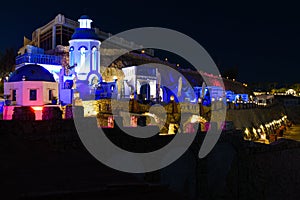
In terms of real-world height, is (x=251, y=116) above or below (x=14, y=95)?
below

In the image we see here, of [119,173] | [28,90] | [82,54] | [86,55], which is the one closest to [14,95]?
[28,90]

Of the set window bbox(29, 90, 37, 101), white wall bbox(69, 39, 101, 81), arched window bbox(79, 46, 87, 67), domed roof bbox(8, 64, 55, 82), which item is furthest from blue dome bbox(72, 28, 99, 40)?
window bbox(29, 90, 37, 101)

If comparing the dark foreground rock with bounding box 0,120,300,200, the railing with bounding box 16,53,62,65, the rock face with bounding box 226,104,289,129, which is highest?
the railing with bounding box 16,53,62,65

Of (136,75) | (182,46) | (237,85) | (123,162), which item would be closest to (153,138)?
(123,162)

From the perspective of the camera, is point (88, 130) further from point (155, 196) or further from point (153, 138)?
point (155, 196)

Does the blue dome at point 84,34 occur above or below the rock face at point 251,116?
above

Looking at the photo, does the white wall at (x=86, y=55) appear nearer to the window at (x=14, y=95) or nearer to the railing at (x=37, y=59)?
the railing at (x=37, y=59)

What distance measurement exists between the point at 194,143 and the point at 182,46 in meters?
36.8

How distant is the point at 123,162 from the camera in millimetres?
10359

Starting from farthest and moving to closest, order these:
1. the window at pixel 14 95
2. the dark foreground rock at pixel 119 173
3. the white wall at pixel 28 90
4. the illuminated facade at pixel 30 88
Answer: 1. the window at pixel 14 95
2. the illuminated facade at pixel 30 88
3. the white wall at pixel 28 90
4. the dark foreground rock at pixel 119 173

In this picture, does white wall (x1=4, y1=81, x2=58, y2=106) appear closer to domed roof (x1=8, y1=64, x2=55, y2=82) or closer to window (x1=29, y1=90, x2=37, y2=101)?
window (x1=29, y1=90, x2=37, y2=101)

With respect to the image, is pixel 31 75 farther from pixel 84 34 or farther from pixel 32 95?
pixel 84 34

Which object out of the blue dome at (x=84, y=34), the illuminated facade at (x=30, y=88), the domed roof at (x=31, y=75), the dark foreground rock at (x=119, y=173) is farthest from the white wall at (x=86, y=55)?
the dark foreground rock at (x=119, y=173)

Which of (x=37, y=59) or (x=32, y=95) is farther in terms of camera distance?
(x=37, y=59)
